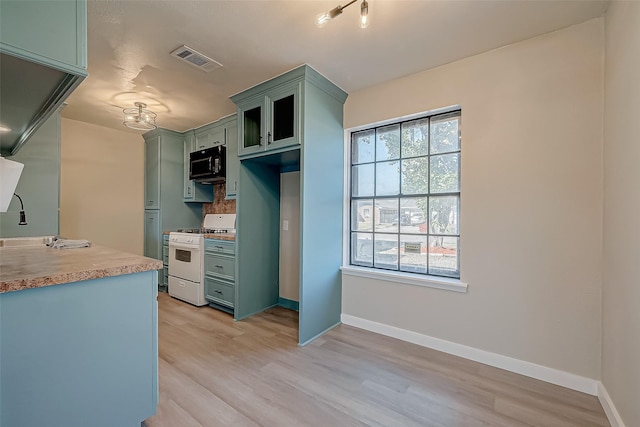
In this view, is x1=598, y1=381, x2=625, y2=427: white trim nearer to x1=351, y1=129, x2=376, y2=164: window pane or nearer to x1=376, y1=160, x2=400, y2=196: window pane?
x1=376, y1=160, x2=400, y2=196: window pane

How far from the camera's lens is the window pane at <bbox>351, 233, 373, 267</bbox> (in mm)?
3010

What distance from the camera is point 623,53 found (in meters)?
1.56

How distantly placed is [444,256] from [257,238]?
2.07 m

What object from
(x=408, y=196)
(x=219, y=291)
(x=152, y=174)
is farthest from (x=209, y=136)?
(x=408, y=196)

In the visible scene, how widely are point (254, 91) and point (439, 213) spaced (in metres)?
2.25

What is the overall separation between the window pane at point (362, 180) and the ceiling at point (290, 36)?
86cm

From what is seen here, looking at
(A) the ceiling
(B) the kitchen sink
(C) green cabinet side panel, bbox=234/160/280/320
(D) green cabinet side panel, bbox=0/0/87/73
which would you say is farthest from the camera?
(C) green cabinet side panel, bbox=234/160/280/320

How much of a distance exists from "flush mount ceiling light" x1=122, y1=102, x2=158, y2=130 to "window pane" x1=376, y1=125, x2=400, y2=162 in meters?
2.67

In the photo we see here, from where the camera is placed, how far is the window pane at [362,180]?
3.00 m

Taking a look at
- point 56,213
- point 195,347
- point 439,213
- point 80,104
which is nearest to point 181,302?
point 195,347

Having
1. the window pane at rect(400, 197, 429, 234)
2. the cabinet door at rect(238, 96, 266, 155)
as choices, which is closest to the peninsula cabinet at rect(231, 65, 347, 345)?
the cabinet door at rect(238, 96, 266, 155)

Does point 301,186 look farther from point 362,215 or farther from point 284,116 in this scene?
point 362,215

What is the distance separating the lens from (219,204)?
457 centimetres

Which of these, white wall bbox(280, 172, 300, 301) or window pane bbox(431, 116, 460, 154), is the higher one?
window pane bbox(431, 116, 460, 154)
